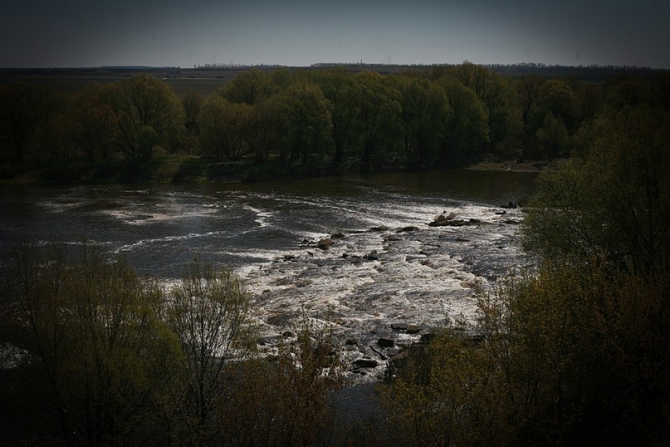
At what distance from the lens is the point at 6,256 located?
46344mm

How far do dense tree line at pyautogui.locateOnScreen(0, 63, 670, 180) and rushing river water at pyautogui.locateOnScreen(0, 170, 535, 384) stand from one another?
10.9m

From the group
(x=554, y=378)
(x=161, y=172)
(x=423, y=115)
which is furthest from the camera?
(x=423, y=115)

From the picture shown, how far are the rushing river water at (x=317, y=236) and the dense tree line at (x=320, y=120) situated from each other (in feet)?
35.8

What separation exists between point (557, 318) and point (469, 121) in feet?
289

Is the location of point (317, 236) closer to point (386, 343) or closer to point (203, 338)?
point (386, 343)

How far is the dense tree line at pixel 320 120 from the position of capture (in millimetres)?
93062

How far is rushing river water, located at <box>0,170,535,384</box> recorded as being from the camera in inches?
1526

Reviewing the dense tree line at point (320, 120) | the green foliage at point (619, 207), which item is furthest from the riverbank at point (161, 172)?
the green foliage at point (619, 207)

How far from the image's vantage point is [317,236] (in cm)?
5816

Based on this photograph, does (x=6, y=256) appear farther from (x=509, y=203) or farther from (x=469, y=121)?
(x=469, y=121)

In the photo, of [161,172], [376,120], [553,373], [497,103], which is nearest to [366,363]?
[553,373]

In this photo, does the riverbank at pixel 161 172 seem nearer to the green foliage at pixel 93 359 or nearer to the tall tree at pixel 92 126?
the tall tree at pixel 92 126

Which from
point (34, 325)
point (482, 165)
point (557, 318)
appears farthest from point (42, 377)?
point (482, 165)

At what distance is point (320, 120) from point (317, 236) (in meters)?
41.4
